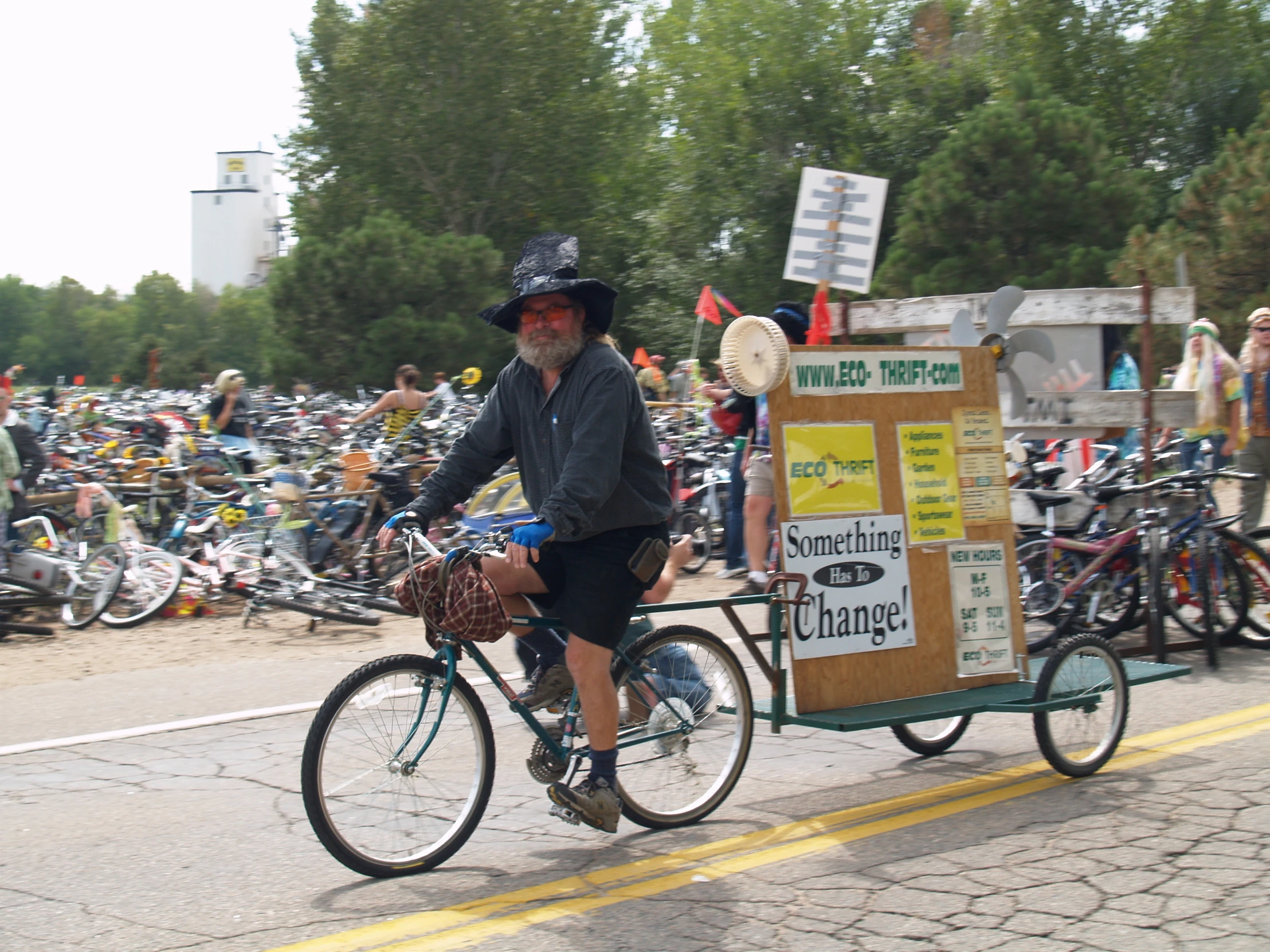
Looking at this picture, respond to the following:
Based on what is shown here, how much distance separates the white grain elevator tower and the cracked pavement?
139811mm

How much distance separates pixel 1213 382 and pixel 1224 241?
1523 centimetres

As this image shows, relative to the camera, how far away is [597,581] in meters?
4.34

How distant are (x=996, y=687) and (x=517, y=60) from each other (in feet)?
151

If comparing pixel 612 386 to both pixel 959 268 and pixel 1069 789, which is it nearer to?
pixel 1069 789

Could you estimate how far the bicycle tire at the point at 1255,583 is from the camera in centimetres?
775

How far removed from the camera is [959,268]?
27.1 meters

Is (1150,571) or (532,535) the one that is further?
(1150,571)

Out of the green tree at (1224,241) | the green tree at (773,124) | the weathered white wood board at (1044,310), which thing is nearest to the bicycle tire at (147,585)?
the weathered white wood board at (1044,310)

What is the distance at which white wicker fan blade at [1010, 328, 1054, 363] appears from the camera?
19.2 feet

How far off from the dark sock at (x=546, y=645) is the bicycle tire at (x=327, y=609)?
17.2 feet

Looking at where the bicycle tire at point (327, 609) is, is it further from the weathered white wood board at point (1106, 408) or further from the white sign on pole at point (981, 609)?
the white sign on pole at point (981, 609)

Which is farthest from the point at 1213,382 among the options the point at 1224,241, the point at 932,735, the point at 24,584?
the point at 1224,241

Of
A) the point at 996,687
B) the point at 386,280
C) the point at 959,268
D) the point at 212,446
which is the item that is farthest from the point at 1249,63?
the point at 996,687

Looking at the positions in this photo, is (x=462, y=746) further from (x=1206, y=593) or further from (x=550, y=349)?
(x=1206, y=593)
